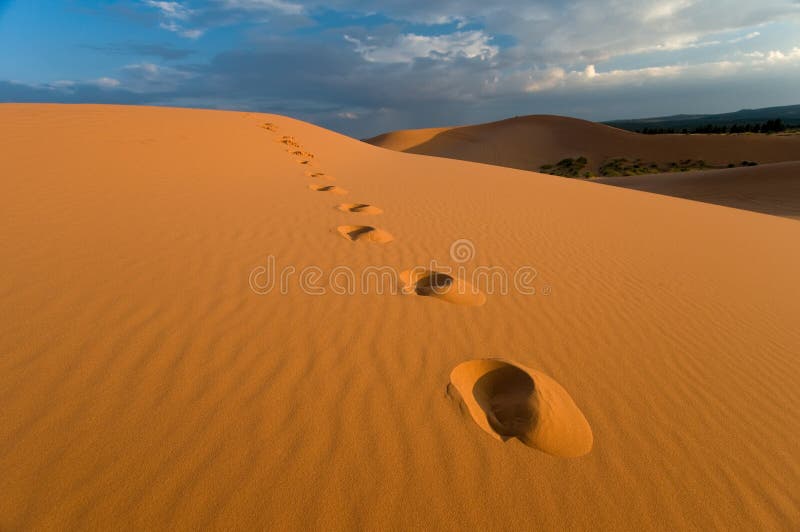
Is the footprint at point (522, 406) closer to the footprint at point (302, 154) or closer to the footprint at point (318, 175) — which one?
the footprint at point (318, 175)

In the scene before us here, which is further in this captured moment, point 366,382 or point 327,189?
point 327,189

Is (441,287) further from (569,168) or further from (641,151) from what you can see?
(641,151)

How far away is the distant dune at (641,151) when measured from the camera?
1570 cm

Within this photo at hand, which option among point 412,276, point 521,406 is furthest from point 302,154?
point 521,406

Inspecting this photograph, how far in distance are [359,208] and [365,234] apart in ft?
4.98

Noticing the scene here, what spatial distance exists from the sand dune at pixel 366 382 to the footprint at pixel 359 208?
1014mm

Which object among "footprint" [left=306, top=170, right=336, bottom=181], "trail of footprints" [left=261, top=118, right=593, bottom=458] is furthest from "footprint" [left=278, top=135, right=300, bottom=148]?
"trail of footprints" [left=261, top=118, right=593, bottom=458]

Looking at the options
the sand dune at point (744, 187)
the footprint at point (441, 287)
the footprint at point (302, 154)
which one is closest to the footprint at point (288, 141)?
the footprint at point (302, 154)

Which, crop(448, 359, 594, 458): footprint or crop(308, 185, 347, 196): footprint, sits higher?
crop(308, 185, 347, 196): footprint

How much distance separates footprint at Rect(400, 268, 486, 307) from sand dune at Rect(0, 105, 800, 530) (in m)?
0.05

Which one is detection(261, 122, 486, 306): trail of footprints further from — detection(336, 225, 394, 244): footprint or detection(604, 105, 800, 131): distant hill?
detection(604, 105, 800, 131): distant hill

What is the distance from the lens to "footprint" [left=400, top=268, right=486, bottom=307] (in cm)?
321

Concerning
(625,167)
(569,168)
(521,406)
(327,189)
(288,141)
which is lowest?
(569,168)

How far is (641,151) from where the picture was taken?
35844 millimetres
